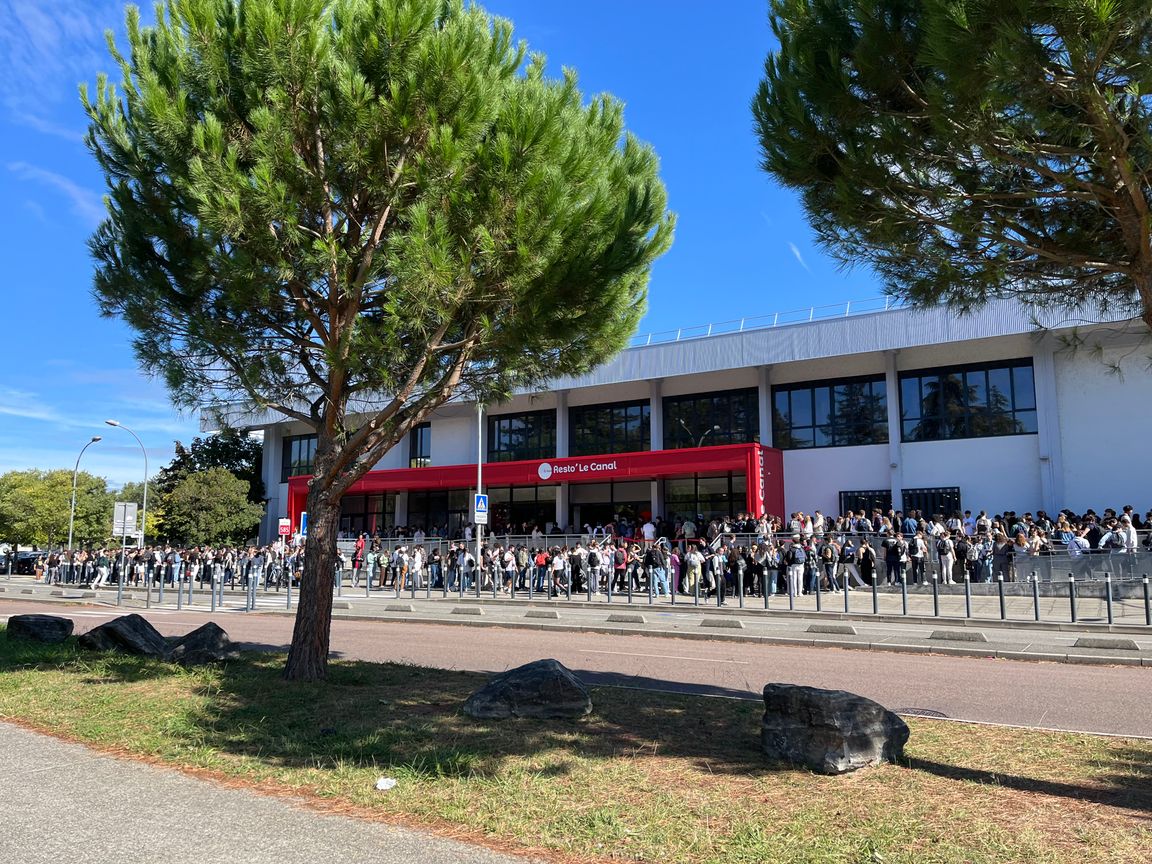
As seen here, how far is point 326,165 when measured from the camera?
8.19 meters

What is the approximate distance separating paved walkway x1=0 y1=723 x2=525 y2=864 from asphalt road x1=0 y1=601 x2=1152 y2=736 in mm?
5437

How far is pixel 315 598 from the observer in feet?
30.2

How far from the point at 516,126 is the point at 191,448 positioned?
2181 inches

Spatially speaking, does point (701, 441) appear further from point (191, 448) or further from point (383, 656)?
point (191, 448)

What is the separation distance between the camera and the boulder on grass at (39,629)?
40.6ft

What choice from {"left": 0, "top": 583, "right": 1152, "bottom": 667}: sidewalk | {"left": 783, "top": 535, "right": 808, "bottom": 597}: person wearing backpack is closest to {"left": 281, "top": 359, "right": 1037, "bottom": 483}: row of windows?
{"left": 0, "top": 583, "right": 1152, "bottom": 667}: sidewalk

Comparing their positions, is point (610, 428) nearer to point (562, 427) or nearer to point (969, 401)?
point (562, 427)

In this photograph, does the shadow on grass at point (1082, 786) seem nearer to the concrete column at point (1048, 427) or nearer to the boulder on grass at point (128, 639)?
the boulder on grass at point (128, 639)

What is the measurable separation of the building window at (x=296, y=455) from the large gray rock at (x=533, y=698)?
42.2 meters

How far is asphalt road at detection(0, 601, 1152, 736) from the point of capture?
8344mm

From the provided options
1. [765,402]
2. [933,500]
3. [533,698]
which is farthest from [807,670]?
[765,402]

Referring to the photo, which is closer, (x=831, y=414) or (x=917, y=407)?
(x=917, y=407)

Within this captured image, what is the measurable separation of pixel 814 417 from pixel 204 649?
2611 centimetres

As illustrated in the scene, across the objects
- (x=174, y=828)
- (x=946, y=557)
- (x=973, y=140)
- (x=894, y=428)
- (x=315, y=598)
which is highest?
(x=894, y=428)
